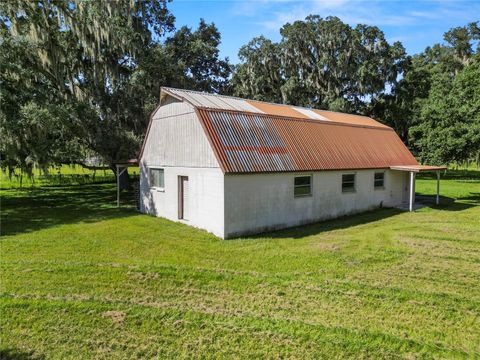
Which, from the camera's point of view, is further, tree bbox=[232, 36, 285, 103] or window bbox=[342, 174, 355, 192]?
tree bbox=[232, 36, 285, 103]

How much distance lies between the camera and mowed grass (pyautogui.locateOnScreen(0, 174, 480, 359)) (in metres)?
4.88

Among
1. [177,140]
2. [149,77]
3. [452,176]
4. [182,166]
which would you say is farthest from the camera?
[452,176]

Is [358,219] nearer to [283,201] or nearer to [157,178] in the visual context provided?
[283,201]

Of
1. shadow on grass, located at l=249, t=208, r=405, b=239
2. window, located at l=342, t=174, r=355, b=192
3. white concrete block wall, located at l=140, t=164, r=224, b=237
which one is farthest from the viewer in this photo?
window, located at l=342, t=174, r=355, b=192

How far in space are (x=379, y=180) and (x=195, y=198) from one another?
951 cm

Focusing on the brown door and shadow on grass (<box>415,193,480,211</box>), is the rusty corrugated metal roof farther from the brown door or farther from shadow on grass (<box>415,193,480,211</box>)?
shadow on grass (<box>415,193,480,211</box>)

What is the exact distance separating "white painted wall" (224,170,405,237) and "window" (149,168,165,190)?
15.2 ft

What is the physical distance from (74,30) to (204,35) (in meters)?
10.8

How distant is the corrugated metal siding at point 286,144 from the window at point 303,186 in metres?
0.49

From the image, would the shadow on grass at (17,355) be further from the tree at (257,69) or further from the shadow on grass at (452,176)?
the shadow on grass at (452,176)

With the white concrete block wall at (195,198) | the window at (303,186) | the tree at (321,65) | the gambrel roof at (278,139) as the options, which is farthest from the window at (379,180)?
the tree at (321,65)

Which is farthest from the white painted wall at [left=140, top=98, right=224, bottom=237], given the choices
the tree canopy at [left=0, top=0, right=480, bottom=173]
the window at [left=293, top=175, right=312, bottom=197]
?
the tree canopy at [left=0, top=0, right=480, bottom=173]

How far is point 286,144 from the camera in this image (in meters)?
12.9

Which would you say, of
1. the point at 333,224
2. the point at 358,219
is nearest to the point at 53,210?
the point at 333,224
